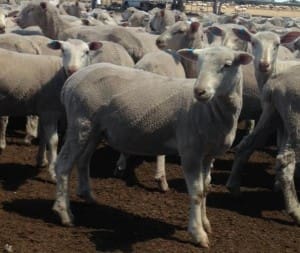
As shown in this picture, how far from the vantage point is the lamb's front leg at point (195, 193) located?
473 cm

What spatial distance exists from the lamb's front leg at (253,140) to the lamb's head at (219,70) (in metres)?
1.44

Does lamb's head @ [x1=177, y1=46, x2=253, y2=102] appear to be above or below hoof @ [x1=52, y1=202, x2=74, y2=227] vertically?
above

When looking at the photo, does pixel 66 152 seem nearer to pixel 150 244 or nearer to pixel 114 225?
pixel 114 225

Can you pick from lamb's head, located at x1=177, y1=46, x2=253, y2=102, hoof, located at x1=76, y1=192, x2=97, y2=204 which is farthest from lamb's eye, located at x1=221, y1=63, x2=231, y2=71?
hoof, located at x1=76, y1=192, x2=97, y2=204

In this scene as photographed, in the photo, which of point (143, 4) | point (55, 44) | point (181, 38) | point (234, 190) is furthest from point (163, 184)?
point (143, 4)

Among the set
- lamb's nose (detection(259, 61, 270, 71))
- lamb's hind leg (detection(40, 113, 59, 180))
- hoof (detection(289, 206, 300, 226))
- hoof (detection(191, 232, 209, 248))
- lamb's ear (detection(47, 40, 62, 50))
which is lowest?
hoof (detection(289, 206, 300, 226))

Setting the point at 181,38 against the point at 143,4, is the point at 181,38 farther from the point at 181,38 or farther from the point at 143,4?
the point at 143,4

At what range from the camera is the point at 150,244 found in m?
4.75

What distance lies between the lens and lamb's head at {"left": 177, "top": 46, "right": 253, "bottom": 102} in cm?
436

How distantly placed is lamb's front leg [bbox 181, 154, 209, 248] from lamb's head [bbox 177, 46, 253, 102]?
1.99ft

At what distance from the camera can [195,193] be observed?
187 inches

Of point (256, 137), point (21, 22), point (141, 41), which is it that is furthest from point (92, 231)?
point (21, 22)

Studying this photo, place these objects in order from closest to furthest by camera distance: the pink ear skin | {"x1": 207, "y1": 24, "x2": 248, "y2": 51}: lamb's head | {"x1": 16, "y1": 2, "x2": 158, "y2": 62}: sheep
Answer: the pink ear skin < {"x1": 207, "y1": 24, "x2": 248, "y2": 51}: lamb's head < {"x1": 16, "y1": 2, "x2": 158, "y2": 62}: sheep

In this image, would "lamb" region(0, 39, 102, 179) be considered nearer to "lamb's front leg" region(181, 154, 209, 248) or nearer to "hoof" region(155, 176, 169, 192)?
"hoof" region(155, 176, 169, 192)
